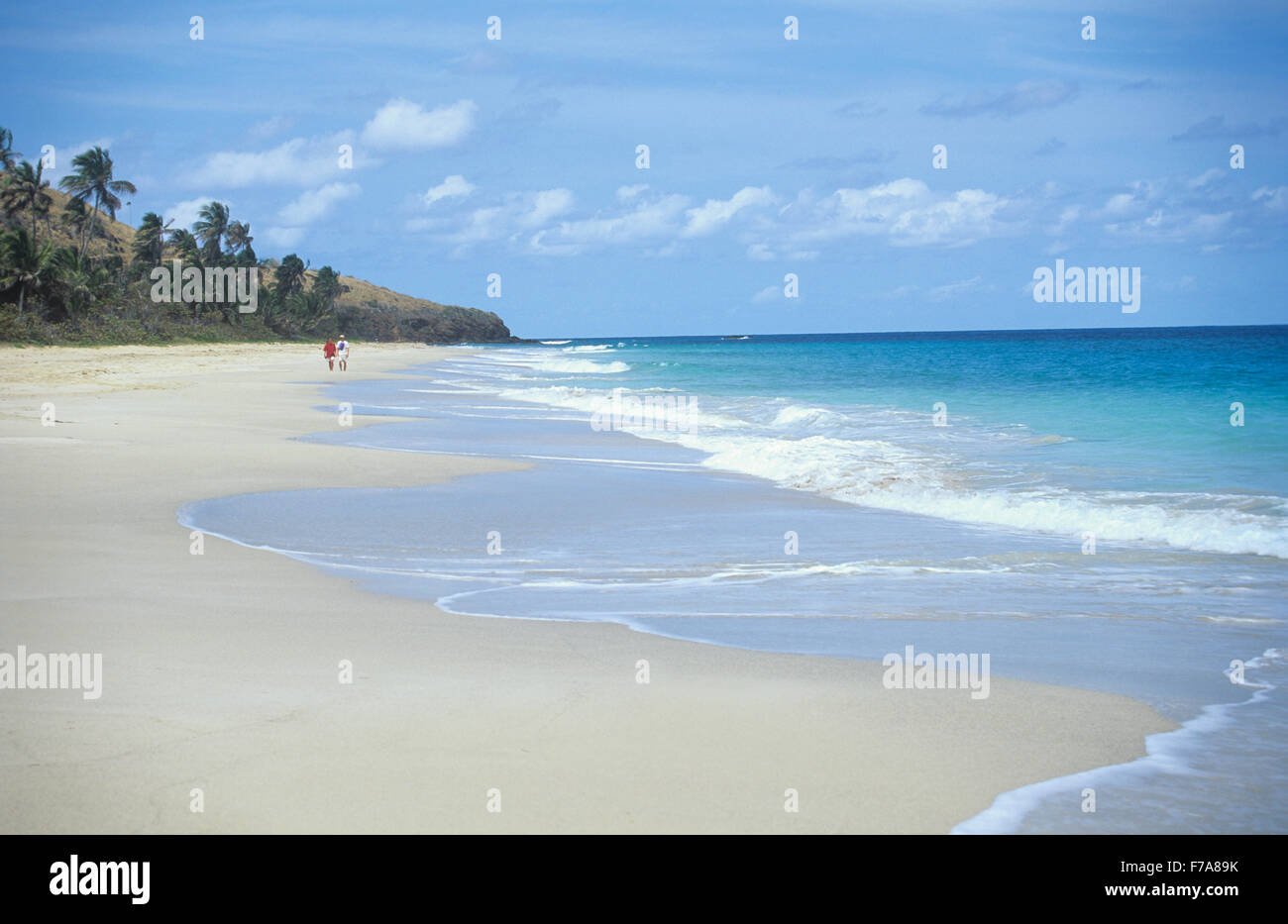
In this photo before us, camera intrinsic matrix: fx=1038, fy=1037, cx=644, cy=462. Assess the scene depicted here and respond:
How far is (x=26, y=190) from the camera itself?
75.6 metres

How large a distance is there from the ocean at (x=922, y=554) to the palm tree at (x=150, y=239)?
75564mm

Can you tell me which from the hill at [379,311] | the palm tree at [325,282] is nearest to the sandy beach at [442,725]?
the hill at [379,311]

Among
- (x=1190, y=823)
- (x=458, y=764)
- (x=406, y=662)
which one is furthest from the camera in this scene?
(x=406, y=662)

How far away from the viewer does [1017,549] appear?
8.80 meters

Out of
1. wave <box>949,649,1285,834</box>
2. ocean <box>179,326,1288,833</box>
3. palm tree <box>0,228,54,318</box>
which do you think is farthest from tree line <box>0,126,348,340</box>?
wave <box>949,649,1285,834</box>

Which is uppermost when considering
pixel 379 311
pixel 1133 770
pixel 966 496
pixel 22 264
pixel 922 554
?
pixel 379 311

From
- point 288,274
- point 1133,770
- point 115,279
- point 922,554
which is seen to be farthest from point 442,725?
point 288,274

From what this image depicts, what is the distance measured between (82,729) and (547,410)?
840 inches

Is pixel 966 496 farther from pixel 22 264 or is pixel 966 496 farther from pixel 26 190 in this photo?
pixel 26 190

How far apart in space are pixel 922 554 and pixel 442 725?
17.6 ft

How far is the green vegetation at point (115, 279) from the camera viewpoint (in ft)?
166

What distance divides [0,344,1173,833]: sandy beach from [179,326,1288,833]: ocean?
348mm
